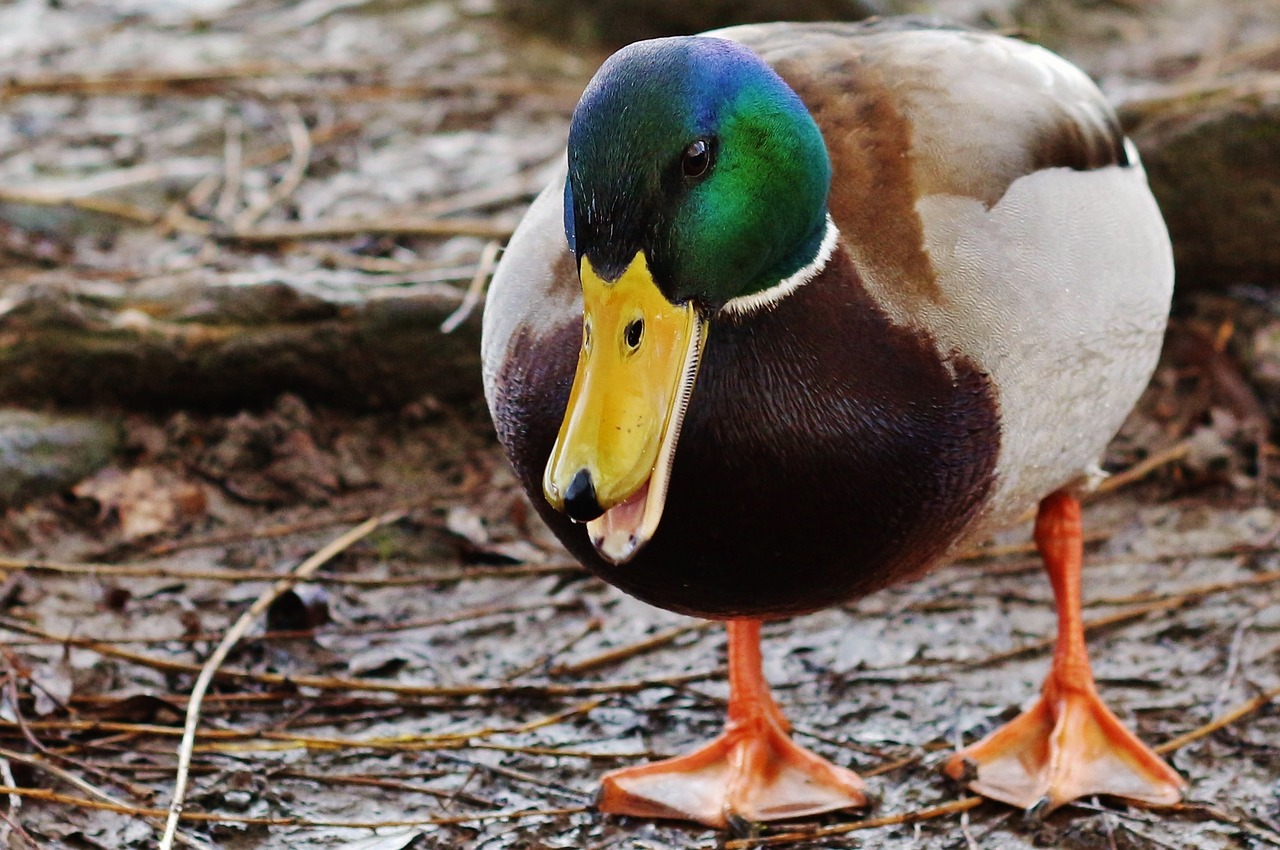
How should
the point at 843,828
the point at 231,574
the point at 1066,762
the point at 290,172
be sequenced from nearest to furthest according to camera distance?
the point at 843,828, the point at 1066,762, the point at 231,574, the point at 290,172

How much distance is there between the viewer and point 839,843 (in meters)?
2.87

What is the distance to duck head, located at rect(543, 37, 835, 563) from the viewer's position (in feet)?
6.74

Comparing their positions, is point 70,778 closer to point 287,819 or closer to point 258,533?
point 287,819

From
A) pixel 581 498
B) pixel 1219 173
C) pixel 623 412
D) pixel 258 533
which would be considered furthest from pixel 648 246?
pixel 1219 173

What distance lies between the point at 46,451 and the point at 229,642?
1027 millimetres

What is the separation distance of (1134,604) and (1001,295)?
4.47ft

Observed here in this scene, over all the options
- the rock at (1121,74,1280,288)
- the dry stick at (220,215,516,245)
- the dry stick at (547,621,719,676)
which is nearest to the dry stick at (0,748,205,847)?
the dry stick at (547,621,719,676)

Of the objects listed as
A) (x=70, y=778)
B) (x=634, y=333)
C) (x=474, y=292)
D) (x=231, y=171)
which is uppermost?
(x=634, y=333)

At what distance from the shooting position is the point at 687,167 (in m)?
2.14

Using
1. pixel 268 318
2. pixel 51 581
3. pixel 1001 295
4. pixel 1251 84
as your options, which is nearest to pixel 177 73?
pixel 268 318

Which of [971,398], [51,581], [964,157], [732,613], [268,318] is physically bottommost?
[51,581]

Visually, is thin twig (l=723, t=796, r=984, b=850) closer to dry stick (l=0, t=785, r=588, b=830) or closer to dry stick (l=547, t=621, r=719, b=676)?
dry stick (l=0, t=785, r=588, b=830)

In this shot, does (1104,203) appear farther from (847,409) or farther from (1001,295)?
(847,409)

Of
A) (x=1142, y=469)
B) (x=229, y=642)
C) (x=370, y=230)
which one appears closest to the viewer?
(x=229, y=642)
